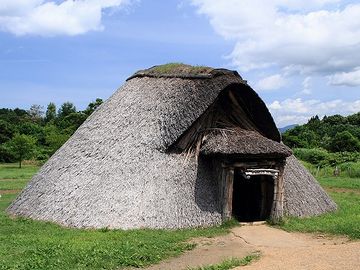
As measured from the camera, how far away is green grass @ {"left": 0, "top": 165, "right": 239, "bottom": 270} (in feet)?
31.6

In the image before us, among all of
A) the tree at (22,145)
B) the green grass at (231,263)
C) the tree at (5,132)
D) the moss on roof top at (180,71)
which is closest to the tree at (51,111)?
the tree at (5,132)

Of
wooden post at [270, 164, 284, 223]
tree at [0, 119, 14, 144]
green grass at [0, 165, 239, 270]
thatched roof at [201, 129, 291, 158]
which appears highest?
tree at [0, 119, 14, 144]

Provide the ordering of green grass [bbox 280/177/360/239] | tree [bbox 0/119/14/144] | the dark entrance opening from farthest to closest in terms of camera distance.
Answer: tree [bbox 0/119/14/144], the dark entrance opening, green grass [bbox 280/177/360/239]

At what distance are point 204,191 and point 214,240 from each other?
6.95ft

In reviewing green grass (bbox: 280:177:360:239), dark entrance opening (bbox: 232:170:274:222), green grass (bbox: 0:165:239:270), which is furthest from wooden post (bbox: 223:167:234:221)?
green grass (bbox: 280:177:360:239)

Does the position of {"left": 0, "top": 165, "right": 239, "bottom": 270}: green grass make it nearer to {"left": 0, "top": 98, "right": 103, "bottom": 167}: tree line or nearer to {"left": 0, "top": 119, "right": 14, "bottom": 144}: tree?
{"left": 0, "top": 98, "right": 103, "bottom": 167}: tree line

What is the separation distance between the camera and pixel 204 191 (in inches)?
556

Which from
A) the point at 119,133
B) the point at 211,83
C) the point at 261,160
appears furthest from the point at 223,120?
the point at 119,133

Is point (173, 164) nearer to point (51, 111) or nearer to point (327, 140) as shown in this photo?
point (327, 140)

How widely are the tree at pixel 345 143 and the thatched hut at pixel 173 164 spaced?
31242mm

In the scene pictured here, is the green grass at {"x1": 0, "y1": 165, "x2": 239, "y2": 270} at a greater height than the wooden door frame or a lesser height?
lesser

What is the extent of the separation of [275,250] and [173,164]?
457cm

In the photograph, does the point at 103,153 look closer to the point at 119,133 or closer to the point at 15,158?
the point at 119,133

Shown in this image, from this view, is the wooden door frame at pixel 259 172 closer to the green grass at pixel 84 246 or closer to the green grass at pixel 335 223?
the green grass at pixel 335 223
